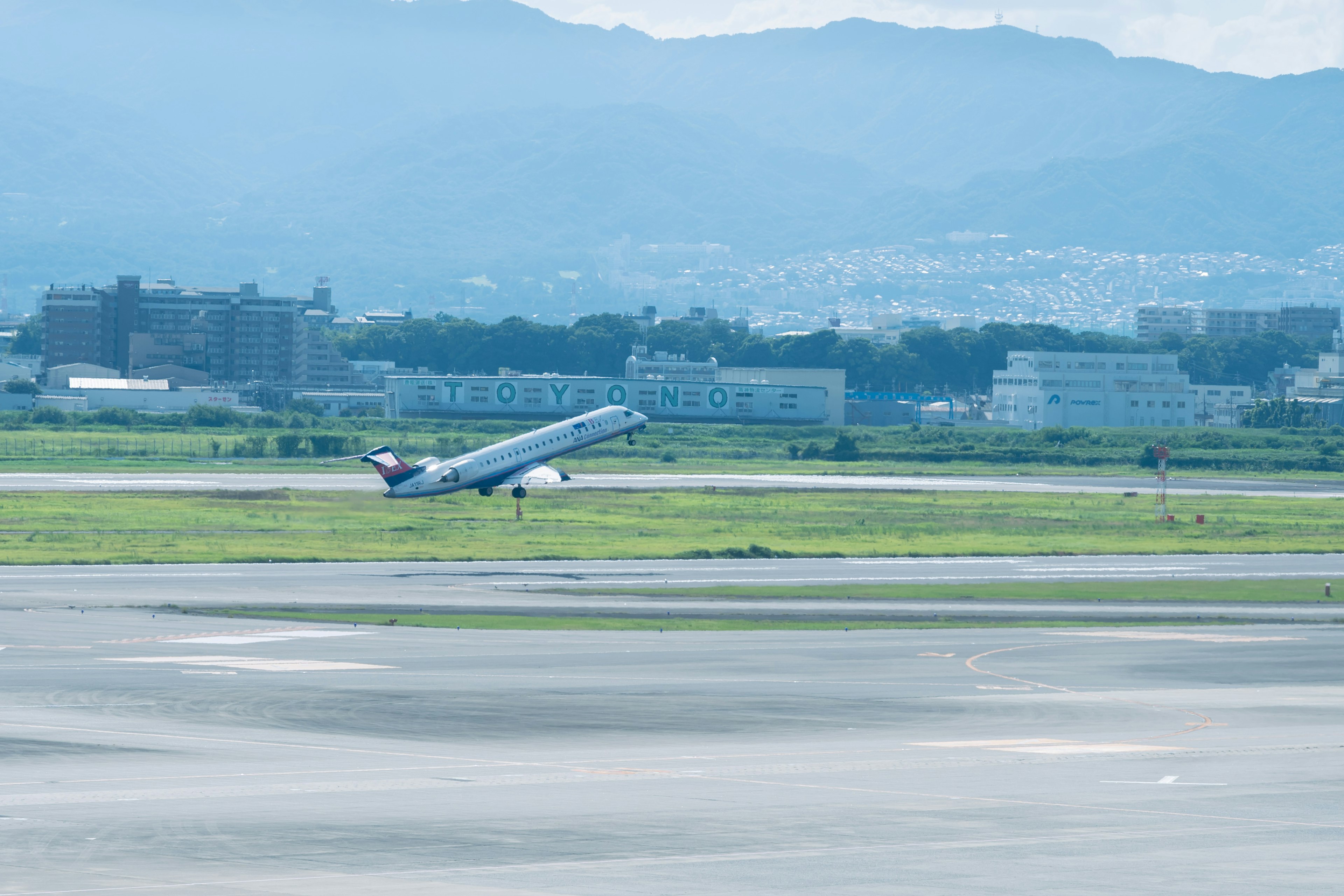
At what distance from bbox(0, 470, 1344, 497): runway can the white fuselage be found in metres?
6.59

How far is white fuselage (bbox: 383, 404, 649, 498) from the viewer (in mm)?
104938

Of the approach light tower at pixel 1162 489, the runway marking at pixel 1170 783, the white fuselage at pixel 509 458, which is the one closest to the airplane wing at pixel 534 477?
the white fuselage at pixel 509 458

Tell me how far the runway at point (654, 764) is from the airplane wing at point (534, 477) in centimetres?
6202

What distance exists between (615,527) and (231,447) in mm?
97908

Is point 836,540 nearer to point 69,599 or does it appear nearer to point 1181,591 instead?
point 1181,591

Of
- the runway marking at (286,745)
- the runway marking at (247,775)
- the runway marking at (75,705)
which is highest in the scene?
the runway marking at (247,775)

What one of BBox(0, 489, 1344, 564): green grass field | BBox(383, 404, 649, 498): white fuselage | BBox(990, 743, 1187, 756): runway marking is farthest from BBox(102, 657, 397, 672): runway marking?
BBox(383, 404, 649, 498): white fuselage

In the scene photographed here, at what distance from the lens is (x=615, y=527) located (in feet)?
309

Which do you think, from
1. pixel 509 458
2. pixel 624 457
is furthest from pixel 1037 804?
pixel 624 457

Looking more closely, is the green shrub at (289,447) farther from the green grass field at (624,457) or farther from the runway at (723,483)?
the runway at (723,483)

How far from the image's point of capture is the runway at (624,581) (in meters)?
57.4

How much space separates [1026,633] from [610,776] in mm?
26381

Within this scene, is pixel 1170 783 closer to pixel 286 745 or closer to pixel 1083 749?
pixel 1083 749

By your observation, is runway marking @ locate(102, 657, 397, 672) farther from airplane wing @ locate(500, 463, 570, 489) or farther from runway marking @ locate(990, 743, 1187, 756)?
airplane wing @ locate(500, 463, 570, 489)
